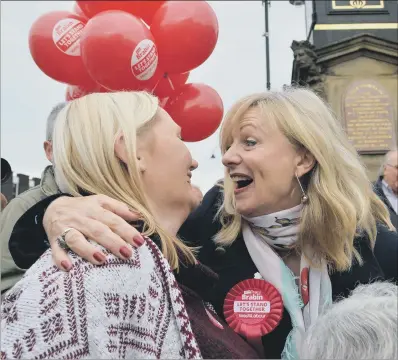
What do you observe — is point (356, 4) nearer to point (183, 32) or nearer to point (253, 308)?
point (183, 32)

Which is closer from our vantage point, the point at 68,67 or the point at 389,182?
the point at 68,67

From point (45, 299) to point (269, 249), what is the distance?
131 cm

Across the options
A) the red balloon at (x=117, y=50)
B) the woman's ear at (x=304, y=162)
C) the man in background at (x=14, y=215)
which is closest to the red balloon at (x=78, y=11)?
the red balloon at (x=117, y=50)

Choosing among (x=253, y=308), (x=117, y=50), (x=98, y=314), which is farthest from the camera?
(x=117, y=50)

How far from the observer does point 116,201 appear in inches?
52.0

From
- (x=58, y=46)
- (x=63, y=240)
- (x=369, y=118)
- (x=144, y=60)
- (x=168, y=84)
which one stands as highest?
(x=58, y=46)

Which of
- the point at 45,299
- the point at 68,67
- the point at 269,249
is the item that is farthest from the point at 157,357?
the point at 68,67

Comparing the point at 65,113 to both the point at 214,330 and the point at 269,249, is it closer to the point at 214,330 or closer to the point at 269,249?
the point at 214,330

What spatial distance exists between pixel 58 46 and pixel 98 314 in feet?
10.9

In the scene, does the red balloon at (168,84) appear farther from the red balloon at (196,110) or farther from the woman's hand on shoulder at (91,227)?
the woman's hand on shoulder at (91,227)

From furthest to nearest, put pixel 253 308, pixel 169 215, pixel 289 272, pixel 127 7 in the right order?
pixel 127 7 → pixel 289 272 → pixel 253 308 → pixel 169 215

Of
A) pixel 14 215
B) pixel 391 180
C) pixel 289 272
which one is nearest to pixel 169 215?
pixel 289 272

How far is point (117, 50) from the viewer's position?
144 inches

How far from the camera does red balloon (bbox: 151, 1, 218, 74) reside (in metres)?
3.99
